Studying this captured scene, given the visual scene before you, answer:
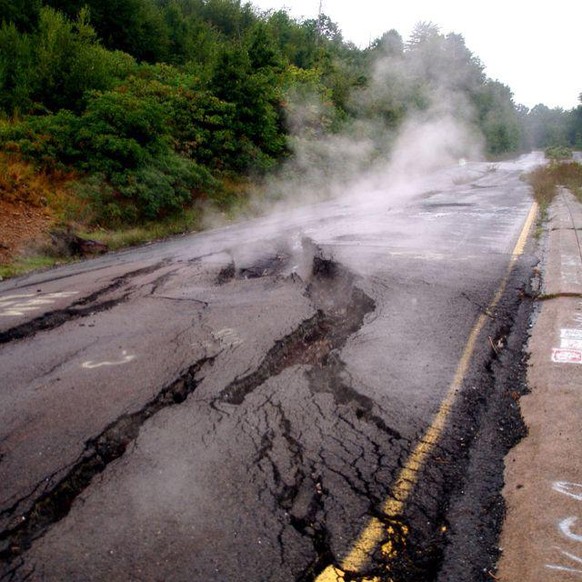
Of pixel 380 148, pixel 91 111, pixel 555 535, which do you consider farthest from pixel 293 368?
pixel 380 148

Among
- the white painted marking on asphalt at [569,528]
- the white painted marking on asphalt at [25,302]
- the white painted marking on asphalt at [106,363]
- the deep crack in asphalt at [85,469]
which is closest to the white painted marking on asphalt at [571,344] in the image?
the white painted marking on asphalt at [569,528]

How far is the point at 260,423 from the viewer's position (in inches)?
124

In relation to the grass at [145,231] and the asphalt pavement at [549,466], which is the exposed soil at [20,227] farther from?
the asphalt pavement at [549,466]

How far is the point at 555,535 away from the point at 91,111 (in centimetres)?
1259

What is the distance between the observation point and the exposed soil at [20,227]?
29.0 ft

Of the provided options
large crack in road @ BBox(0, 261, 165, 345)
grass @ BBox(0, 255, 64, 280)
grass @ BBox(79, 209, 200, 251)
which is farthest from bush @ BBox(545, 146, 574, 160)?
large crack in road @ BBox(0, 261, 165, 345)

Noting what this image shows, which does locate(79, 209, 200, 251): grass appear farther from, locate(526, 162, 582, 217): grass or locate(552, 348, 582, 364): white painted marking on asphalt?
locate(526, 162, 582, 217): grass

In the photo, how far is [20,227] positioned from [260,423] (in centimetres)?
843

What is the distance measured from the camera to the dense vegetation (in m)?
11.4

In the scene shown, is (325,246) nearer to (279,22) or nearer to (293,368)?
(293,368)

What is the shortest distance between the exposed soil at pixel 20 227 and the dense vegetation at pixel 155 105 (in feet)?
2.91

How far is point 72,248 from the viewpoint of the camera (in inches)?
367

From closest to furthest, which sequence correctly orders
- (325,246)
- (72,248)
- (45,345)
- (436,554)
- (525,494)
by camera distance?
(436,554)
(525,494)
(45,345)
(325,246)
(72,248)

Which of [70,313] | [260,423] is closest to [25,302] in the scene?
[70,313]
